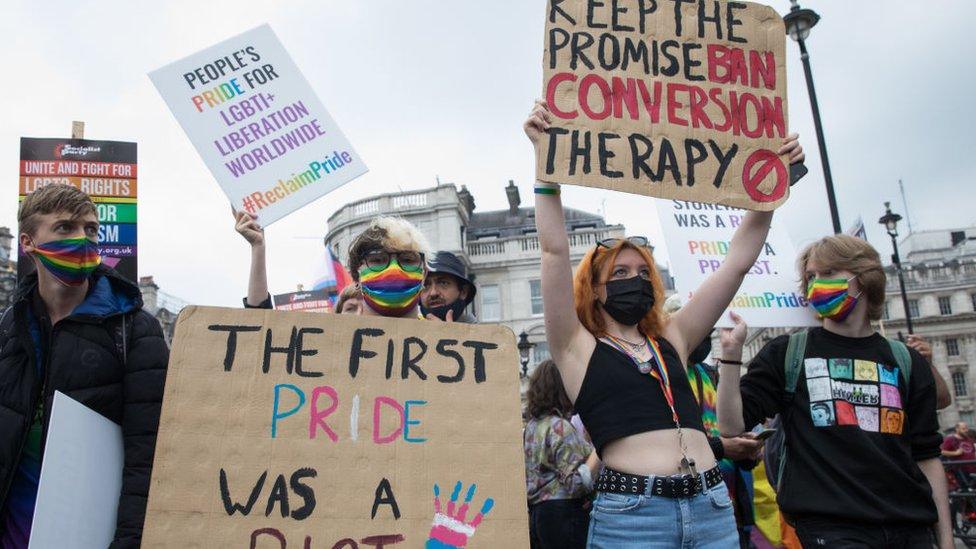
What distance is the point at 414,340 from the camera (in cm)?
256

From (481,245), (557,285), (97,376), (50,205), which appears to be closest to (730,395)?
(557,285)

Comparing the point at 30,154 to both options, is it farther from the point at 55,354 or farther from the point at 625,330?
the point at 625,330

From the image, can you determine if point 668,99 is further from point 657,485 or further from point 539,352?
point 539,352

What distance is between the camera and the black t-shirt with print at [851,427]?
10.1ft

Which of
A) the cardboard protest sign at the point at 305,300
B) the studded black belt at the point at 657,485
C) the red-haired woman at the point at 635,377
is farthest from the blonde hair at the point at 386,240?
the cardboard protest sign at the point at 305,300

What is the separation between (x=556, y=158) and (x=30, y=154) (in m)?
3.47

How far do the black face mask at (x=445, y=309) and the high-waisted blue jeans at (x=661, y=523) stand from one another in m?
2.14

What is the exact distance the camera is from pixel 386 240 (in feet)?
10.1

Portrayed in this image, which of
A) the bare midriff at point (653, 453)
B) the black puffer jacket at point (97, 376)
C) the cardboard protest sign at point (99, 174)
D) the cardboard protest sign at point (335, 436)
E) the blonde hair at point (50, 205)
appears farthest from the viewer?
the cardboard protest sign at point (99, 174)

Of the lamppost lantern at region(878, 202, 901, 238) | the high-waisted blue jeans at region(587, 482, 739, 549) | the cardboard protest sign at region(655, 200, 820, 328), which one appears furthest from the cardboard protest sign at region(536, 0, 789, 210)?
the lamppost lantern at region(878, 202, 901, 238)

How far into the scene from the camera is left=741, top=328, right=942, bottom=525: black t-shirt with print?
10.1ft

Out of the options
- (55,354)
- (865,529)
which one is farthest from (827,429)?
(55,354)

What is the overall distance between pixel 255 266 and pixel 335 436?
4.48 ft

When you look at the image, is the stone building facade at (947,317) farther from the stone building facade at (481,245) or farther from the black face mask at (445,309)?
the black face mask at (445,309)
